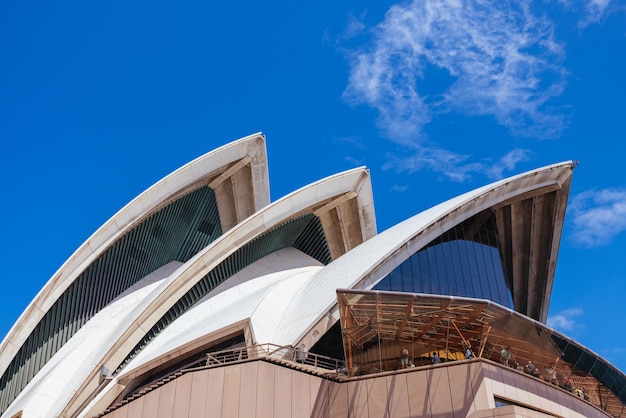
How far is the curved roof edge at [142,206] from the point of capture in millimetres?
24031

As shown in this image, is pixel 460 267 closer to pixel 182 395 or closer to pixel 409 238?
pixel 409 238

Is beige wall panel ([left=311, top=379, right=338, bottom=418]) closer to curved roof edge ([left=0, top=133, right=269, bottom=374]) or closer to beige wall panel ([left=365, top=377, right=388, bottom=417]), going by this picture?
beige wall panel ([left=365, top=377, right=388, bottom=417])

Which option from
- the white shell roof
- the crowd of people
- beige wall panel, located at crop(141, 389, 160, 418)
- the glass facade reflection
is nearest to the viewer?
beige wall panel, located at crop(141, 389, 160, 418)

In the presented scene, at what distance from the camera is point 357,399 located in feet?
55.5

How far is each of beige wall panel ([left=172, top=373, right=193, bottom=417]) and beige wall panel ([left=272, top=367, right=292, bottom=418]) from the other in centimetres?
232

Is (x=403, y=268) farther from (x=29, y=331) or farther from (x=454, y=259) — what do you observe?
(x=29, y=331)

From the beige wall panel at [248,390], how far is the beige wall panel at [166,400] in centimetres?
195

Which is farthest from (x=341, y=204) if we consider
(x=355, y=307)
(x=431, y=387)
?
(x=431, y=387)

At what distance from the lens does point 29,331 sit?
24.2 m

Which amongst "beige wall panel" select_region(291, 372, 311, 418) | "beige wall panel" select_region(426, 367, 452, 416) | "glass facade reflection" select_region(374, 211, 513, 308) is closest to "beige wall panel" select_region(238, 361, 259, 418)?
"beige wall panel" select_region(291, 372, 311, 418)

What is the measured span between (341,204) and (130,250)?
9.92 metres

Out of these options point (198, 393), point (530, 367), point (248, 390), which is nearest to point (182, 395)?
point (198, 393)

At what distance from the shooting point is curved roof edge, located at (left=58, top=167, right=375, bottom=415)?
72.4ft

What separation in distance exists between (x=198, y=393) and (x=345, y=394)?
12.6ft
